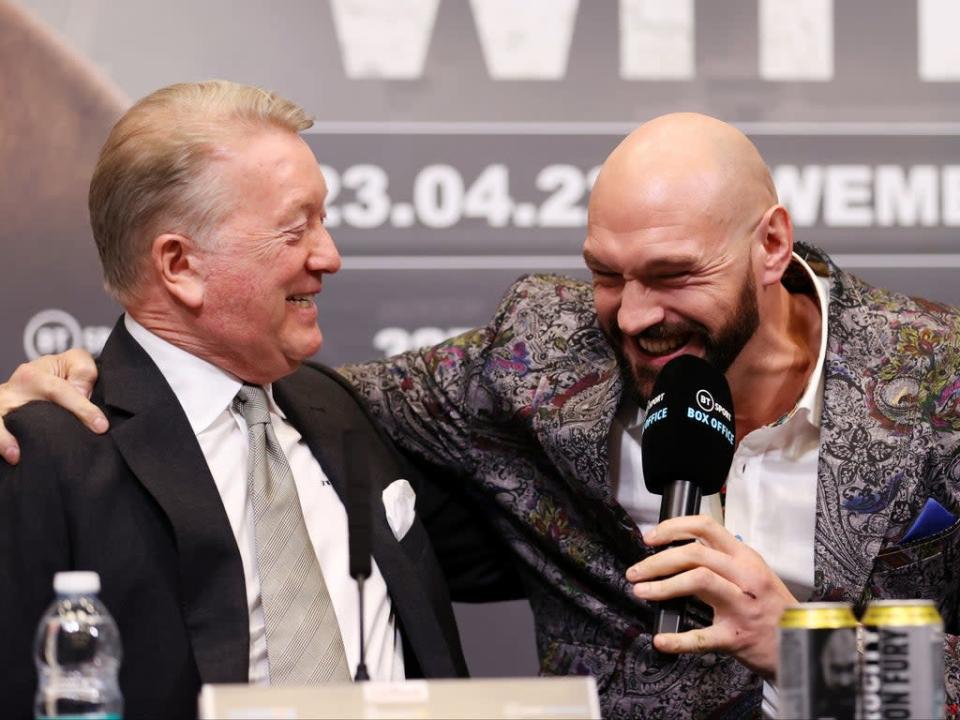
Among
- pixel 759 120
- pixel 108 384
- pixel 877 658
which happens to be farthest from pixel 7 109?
pixel 877 658

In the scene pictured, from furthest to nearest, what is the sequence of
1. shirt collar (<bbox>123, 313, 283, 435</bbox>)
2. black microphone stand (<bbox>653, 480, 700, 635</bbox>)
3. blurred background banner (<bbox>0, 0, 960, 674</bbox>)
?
blurred background banner (<bbox>0, 0, 960, 674</bbox>) → shirt collar (<bbox>123, 313, 283, 435</bbox>) → black microphone stand (<bbox>653, 480, 700, 635</bbox>)

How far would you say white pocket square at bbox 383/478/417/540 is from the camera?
2621 mm

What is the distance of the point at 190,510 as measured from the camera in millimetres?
2309

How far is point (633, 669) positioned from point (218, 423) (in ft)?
2.77

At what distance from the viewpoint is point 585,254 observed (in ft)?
8.72

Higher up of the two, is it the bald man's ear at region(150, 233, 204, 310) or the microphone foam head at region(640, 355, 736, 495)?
the bald man's ear at region(150, 233, 204, 310)

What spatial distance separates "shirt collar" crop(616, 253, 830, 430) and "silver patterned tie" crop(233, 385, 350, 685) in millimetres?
650

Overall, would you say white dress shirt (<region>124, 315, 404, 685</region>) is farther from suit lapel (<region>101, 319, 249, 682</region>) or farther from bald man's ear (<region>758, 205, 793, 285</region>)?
bald man's ear (<region>758, 205, 793, 285</region>)

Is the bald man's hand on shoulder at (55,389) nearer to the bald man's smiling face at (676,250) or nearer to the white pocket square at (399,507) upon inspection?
the white pocket square at (399,507)

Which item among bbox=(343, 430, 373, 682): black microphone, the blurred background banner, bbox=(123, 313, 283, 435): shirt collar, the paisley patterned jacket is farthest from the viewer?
the blurred background banner

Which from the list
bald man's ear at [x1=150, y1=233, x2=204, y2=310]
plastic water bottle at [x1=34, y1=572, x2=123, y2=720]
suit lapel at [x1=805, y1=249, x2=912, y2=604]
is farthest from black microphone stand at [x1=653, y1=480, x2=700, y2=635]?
bald man's ear at [x1=150, y1=233, x2=204, y2=310]

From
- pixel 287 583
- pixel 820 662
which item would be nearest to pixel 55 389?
pixel 287 583

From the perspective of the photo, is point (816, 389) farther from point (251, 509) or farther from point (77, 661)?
point (77, 661)

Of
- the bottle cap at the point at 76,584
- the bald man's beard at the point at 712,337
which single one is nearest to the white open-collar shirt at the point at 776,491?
the bald man's beard at the point at 712,337
